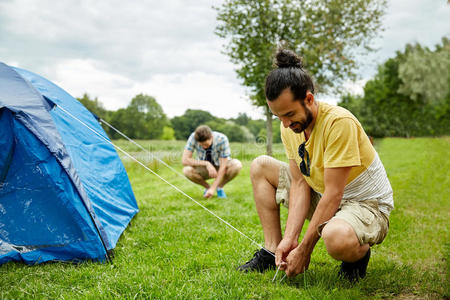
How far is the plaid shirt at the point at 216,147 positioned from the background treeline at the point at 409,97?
1818 cm

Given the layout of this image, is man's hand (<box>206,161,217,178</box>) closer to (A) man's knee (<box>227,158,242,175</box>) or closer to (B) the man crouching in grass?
(B) the man crouching in grass

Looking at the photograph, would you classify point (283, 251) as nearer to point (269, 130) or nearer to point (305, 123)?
point (305, 123)

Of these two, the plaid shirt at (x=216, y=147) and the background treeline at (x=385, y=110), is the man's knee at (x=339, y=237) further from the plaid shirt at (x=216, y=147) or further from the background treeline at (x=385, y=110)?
the background treeline at (x=385, y=110)

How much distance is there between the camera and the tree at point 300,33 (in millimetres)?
11039

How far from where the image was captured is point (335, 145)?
6.35 ft

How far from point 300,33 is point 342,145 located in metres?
10.0

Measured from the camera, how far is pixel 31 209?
2701 millimetres

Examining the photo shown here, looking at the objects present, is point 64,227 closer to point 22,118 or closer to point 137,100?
point 22,118

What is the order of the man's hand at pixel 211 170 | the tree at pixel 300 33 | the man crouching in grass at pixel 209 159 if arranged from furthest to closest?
the tree at pixel 300 33 → the man's hand at pixel 211 170 → the man crouching in grass at pixel 209 159

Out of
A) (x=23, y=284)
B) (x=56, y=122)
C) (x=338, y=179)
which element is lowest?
(x=23, y=284)

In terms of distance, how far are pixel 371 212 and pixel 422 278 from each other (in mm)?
720

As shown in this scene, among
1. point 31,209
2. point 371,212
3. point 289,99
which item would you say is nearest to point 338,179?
point 371,212

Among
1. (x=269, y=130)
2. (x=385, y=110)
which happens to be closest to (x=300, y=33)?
(x=269, y=130)

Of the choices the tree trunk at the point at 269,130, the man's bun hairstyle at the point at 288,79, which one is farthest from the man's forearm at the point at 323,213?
the tree trunk at the point at 269,130
